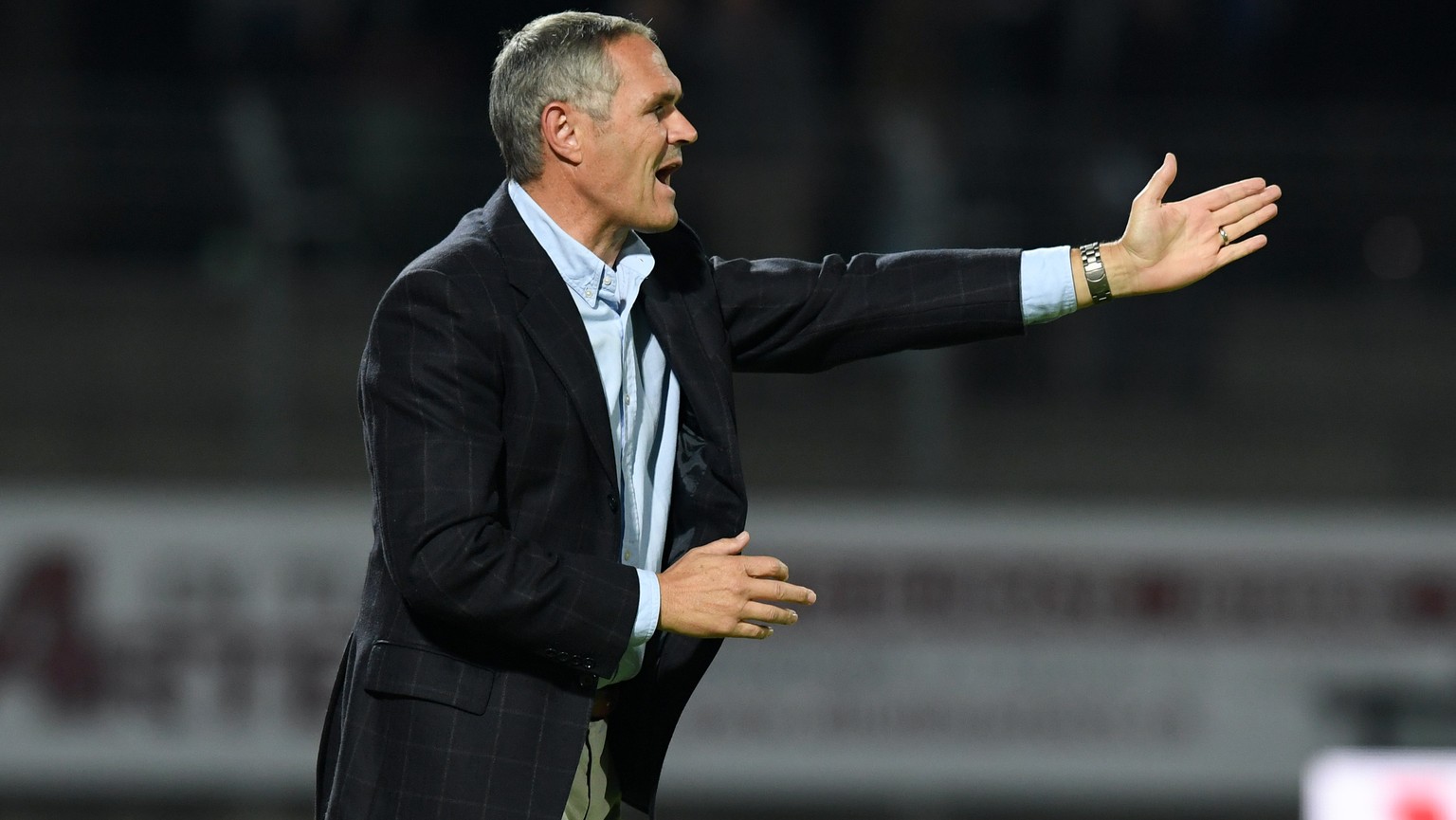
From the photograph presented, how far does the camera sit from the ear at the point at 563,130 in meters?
2.62

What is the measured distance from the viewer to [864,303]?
111 inches

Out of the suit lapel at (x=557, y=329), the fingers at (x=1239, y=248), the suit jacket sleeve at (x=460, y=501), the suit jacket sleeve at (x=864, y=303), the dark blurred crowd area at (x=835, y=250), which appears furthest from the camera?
the dark blurred crowd area at (x=835, y=250)

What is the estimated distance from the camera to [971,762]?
6.56 metres

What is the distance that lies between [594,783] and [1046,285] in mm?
1017

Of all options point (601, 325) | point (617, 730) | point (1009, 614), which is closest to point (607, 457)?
point (601, 325)

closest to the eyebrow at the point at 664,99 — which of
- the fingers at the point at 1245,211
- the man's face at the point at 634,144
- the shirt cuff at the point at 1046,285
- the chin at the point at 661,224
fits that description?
the man's face at the point at 634,144

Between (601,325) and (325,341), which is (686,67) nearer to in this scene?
(325,341)

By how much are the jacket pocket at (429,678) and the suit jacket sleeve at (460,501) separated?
0.37ft

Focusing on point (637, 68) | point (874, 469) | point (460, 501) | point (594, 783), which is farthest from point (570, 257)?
point (874, 469)

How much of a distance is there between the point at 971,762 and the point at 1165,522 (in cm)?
109

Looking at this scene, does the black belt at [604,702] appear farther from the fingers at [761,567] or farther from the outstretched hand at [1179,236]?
the outstretched hand at [1179,236]

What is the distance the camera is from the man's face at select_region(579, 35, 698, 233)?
8.58ft

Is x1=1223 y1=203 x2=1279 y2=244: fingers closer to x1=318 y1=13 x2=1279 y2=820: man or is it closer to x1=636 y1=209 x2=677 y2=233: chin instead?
x1=318 y1=13 x2=1279 y2=820: man

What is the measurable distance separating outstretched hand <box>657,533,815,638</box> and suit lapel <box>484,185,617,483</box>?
0.66 ft
